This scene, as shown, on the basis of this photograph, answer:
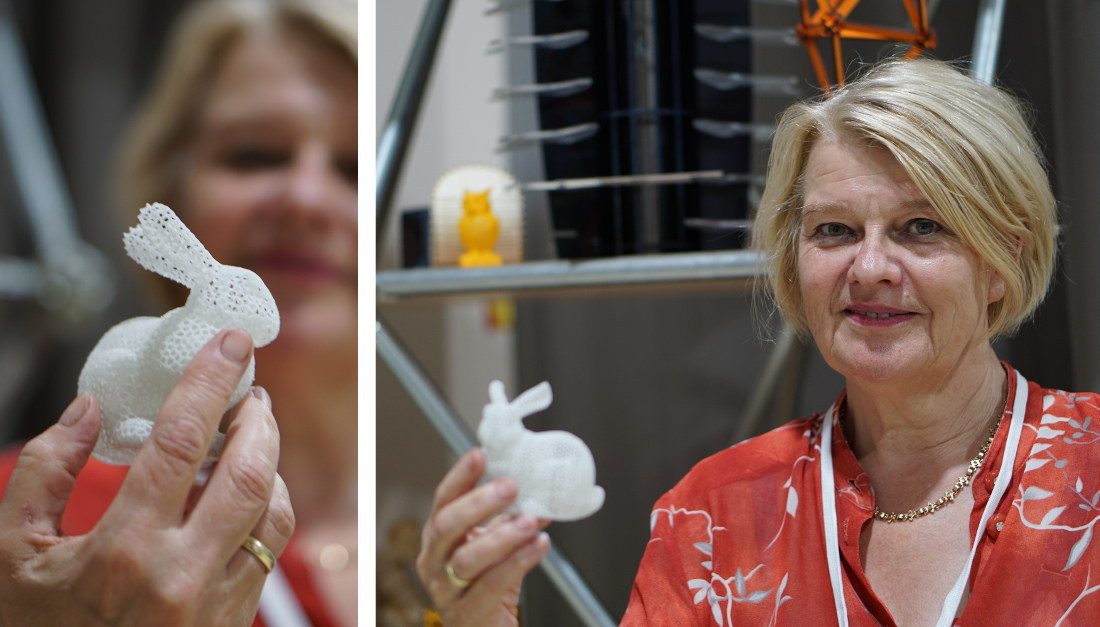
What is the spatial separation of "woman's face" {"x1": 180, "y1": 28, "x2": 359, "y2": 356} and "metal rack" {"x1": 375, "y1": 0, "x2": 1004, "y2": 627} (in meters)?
0.04

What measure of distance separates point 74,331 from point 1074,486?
756mm

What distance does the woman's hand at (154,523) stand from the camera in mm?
523

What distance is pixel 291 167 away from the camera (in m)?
1.00

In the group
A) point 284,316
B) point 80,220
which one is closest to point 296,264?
point 284,316

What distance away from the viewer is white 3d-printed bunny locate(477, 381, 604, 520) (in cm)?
61

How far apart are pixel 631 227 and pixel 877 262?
338mm

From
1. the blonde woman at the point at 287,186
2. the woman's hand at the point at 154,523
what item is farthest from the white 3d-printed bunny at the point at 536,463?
the blonde woman at the point at 287,186

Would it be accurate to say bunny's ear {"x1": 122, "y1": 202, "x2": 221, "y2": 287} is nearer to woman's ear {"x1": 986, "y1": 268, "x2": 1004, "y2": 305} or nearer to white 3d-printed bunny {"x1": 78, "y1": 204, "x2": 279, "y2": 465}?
white 3d-printed bunny {"x1": 78, "y1": 204, "x2": 279, "y2": 465}

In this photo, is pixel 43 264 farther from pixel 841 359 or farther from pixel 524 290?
pixel 841 359

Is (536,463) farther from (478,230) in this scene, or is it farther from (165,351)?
(478,230)

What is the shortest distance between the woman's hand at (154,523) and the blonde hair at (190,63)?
372 millimetres

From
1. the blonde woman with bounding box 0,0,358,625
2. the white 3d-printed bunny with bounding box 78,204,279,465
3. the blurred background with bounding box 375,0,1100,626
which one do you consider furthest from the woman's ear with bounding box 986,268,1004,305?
the blonde woman with bounding box 0,0,358,625

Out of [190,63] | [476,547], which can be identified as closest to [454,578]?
[476,547]

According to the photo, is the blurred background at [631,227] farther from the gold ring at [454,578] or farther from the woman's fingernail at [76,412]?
the woman's fingernail at [76,412]
